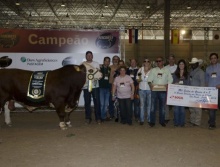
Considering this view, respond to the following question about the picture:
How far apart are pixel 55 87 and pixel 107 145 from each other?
2251 mm

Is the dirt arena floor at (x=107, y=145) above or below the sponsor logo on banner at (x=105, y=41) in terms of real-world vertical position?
below

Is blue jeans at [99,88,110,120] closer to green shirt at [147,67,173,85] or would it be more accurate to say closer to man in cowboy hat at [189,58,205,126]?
green shirt at [147,67,173,85]

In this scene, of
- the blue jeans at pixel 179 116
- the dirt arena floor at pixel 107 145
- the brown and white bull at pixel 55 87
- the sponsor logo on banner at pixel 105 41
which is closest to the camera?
the dirt arena floor at pixel 107 145

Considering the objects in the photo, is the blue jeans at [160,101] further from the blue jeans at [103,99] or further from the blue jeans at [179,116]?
the blue jeans at [103,99]

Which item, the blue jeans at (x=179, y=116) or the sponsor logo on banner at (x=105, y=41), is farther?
the sponsor logo on banner at (x=105, y=41)

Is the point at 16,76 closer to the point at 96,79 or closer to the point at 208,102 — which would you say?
the point at 96,79

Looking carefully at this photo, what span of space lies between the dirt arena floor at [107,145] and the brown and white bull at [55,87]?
617mm

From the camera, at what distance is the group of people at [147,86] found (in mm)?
7703

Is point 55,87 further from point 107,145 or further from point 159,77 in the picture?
point 159,77

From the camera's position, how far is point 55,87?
7.55m

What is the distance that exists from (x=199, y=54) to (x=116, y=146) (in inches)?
1389

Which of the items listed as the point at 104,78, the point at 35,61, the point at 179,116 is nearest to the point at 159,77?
the point at 179,116

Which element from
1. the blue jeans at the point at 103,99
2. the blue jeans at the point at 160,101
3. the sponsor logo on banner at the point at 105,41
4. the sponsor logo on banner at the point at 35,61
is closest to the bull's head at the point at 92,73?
the blue jeans at the point at 103,99

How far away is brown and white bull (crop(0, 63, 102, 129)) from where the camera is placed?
7.51 m
